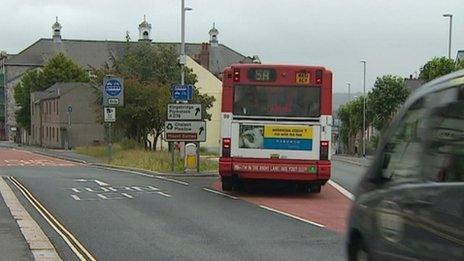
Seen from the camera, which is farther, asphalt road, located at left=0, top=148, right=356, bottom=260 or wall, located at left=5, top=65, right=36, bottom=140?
wall, located at left=5, top=65, right=36, bottom=140

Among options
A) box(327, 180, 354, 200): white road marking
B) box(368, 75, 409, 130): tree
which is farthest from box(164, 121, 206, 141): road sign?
box(368, 75, 409, 130): tree

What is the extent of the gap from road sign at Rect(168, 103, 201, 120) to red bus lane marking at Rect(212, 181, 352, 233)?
22.0ft

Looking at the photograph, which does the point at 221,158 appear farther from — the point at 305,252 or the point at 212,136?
the point at 212,136

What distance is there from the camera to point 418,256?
4.96m

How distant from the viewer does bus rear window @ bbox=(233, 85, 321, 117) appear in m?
18.4

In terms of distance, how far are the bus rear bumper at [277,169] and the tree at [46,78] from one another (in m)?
88.0

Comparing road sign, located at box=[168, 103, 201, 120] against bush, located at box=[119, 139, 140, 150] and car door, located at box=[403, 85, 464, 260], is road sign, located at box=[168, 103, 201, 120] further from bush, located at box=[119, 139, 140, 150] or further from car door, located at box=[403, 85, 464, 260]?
car door, located at box=[403, 85, 464, 260]

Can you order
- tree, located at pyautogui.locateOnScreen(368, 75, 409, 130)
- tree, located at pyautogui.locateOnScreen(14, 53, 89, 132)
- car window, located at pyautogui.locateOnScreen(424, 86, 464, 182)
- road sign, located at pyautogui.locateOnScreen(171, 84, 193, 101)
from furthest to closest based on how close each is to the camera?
tree, located at pyautogui.locateOnScreen(14, 53, 89, 132) < tree, located at pyautogui.locateOnScreen(368, 75, 409, 130) < road sign, located at pyautogui.locateOnScreen(171, 84, 193, 101) < car window, located at pyautogui.locateOnScreen(424, 86, 464, 182)

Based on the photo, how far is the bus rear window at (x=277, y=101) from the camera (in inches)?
723

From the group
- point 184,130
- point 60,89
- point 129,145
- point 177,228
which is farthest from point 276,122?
point 60,89

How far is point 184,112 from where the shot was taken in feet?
90.2

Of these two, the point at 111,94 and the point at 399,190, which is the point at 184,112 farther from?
the point at 399,190

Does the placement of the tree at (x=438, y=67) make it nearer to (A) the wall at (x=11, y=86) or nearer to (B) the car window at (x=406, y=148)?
(B) the car window at (x=406, y=148)

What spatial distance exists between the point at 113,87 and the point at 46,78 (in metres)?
73.0
